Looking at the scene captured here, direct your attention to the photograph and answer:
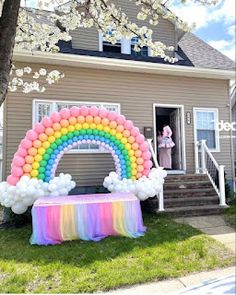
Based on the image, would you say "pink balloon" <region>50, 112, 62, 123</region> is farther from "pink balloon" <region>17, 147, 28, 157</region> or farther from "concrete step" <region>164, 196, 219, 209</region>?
"concrete step" <region>164, 196, 219, 209</region>

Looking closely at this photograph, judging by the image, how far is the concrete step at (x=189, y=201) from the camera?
303 inches

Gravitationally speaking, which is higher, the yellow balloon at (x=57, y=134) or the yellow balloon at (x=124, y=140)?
the yellow balloon at (x=57, y=134)

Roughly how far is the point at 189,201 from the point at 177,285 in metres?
4.14

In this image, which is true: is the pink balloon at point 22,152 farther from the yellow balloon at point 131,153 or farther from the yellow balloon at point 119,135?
the yellow balloon at point 131,153

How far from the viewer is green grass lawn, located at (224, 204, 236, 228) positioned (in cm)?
682

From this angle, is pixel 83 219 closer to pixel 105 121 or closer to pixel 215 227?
pixel 105 121

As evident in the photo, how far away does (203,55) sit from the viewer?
1081 centimetres

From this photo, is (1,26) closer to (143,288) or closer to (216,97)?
(143,288)

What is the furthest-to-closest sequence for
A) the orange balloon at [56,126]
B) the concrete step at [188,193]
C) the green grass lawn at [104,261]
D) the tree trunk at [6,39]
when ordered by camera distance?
the concrete step at [188,193], the orange balloon at [56,126], the green grass lawn at [104,261], the tree trunk at [6,39]

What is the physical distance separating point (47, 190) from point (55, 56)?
3.70 metres

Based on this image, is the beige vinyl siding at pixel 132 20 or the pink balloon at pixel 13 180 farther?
the beige vinyl siding at pixel 132 20

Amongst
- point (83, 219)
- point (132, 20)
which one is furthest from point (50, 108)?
point (132, 20)

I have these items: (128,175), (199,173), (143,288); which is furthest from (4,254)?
(199,173)

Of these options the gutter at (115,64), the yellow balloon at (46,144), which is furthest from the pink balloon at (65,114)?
the gutter at (115,64)
